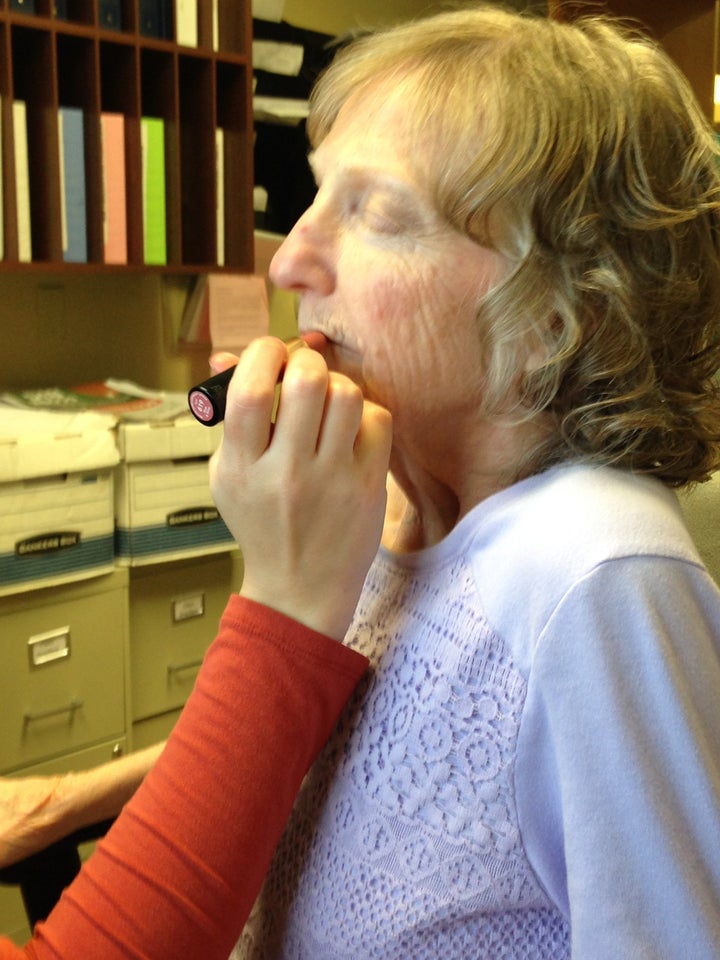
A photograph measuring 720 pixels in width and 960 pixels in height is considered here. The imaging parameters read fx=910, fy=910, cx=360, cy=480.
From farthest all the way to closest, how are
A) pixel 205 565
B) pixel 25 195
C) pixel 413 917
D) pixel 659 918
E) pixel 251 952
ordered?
pixel 205 565 < pixel 25 195 < pixel 251 952 < pixel 413 917 < pixel 659 918

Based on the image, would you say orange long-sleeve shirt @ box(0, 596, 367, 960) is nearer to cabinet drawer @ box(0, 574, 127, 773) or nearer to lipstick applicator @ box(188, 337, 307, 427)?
lipstick applicator @ box(188, 337, 307, 427)

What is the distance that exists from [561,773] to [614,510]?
0.51ft

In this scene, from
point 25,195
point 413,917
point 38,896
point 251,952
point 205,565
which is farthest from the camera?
point 205,565

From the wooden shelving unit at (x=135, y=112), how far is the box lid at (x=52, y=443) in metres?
0.30

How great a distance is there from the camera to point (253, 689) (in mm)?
570

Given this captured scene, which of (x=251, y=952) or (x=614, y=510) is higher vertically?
(x=614, y=510)

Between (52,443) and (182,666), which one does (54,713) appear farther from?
(52,443)

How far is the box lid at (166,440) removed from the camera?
1827mm

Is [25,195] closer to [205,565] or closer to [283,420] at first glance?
[205,565]

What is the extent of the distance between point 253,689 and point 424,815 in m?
0.14

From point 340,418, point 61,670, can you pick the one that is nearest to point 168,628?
point 61,670

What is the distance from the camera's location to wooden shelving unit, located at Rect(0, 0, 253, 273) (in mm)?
1774

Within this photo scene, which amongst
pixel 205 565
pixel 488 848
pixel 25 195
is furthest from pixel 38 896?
pixel 25 195

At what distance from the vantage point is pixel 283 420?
59 cm
